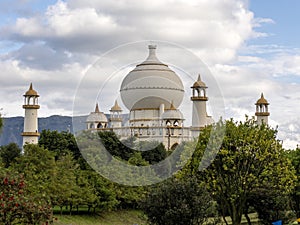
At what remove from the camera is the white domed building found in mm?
50719

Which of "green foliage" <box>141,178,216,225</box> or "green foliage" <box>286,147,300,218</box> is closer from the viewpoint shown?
"green foliage" <box>141,178,216,225</box>

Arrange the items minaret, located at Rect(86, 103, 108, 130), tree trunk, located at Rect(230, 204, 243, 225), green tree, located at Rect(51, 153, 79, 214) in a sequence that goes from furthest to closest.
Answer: minaret, located at Rect(86, 103, 108, 130), green tree, located at Rect(51, 153, 79, 214), tree trunk, located at Rect(230, 204, 243, 225)

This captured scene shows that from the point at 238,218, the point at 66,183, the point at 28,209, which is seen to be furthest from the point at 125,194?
the point at 28,209

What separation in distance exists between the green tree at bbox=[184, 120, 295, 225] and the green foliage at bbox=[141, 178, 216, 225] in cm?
584

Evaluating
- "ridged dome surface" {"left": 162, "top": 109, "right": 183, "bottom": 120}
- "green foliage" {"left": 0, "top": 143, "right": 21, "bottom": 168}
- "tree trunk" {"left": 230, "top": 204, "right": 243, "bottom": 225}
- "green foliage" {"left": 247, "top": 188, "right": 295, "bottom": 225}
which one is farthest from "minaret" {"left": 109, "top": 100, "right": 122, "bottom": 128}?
"green foliage" {"left": 247, "top": 188, "right": 295, "bottom": 225}

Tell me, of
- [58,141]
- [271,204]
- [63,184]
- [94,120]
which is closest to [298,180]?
[271,204]

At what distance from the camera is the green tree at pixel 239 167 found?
974 inches

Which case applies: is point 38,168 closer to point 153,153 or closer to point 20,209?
point 153,153

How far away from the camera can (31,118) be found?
54.4 metres

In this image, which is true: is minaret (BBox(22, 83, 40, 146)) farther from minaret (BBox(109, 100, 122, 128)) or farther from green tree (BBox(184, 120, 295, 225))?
green tree (BBox(184, 120, 295, 225))

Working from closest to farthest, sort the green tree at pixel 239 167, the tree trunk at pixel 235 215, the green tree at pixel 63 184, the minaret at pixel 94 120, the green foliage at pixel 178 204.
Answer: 1. the green foliage at pixel 178 204
2. the green tree at pixel 239 167
3. the tree trunk at pixel 235 215
4. the green tree at pixel 63 184
5. the minaret at pixel 94 120

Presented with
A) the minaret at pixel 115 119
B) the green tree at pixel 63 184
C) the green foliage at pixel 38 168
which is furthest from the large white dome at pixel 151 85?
the green foliage at pixel 38 168

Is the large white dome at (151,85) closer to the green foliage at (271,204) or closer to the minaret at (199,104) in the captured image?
the minaret at (199,104)

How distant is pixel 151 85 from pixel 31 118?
39.0 ft
